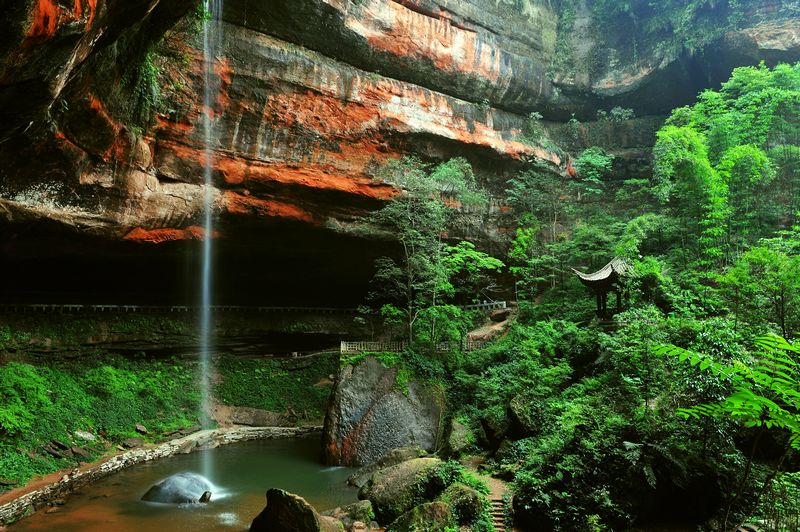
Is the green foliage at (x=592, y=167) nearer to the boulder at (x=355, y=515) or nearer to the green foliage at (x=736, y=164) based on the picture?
the green foliage at (x=736, y=164)

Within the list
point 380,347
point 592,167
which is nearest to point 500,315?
point 380,347

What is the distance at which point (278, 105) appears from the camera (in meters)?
18.3

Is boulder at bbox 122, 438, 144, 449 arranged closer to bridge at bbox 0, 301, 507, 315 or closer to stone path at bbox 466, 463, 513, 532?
bridge at bbox 0, 301, 507, 315

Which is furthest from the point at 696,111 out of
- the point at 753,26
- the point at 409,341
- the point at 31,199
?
the point at 31,199

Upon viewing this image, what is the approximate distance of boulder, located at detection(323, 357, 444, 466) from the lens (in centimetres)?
1562

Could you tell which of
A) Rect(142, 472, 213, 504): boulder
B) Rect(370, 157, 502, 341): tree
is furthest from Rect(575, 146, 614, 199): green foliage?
Rect(142, 472, 213, 504): boulder

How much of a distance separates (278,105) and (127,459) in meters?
13.3

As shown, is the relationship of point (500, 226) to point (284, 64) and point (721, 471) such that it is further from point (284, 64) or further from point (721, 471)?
point (721, 471)

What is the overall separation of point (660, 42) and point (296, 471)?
29773mm

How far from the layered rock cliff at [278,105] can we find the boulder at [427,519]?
9377 mm

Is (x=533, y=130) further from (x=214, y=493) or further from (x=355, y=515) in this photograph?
(x=214, y=493)

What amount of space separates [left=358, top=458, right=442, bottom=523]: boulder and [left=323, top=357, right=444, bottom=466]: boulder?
4457mm

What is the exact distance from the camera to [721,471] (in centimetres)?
841

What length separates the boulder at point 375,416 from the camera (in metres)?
15.6
